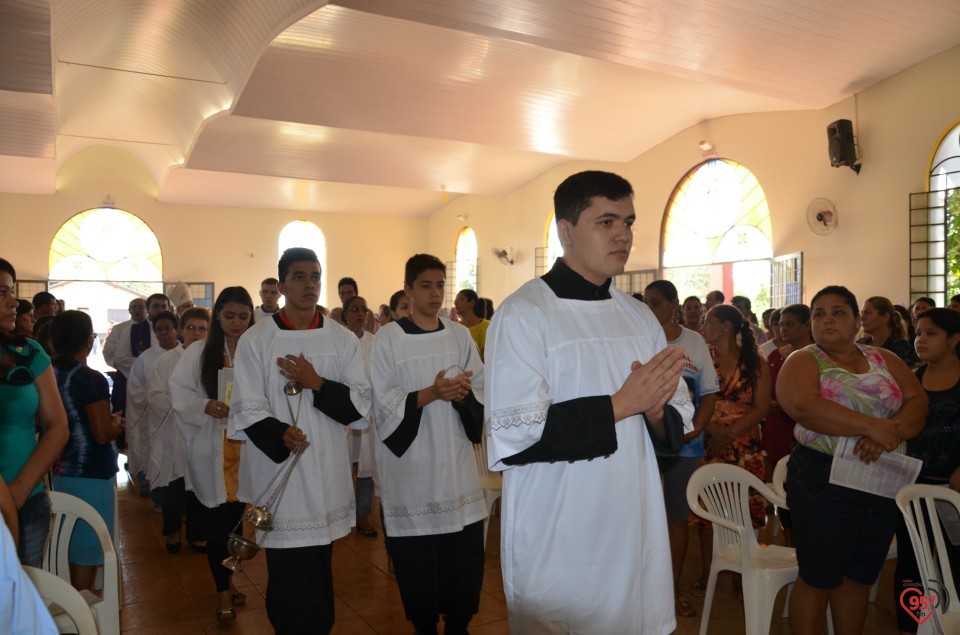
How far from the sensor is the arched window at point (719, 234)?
1060cm

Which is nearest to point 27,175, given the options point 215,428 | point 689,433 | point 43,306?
point 43,306

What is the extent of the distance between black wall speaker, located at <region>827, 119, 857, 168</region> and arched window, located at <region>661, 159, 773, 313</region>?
64.4 inches

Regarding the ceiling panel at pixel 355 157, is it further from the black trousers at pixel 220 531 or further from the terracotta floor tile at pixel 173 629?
the terracotta floor tile at pixel 173 629

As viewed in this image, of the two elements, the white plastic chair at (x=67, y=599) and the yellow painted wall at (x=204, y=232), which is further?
the yellow painted wall at (x=204, y=232)

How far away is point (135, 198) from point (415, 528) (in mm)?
16156

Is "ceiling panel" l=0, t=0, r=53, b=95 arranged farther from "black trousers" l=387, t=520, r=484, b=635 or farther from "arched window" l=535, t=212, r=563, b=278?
"arched window" l=535, t=212, r=563, b=278

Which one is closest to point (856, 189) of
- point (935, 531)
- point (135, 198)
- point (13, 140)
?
point (935, 531)

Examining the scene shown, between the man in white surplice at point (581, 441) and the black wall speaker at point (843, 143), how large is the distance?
762 cm

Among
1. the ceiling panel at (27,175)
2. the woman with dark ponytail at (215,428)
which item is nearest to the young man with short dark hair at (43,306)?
the woman with dark ponytail at (215,428)

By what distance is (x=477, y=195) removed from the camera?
1766 centimetres

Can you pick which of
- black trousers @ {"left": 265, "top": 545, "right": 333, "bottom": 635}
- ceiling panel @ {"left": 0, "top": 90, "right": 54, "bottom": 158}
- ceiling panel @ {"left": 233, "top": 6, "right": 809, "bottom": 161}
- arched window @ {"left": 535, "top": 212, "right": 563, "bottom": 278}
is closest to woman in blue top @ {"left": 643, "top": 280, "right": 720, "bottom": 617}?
black trousers @ {"left": 265, "top": 545, "right": 333, "bottom": 635}

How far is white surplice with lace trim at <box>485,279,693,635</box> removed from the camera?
204 centimetres

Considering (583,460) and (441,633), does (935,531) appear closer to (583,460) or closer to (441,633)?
(583,460)

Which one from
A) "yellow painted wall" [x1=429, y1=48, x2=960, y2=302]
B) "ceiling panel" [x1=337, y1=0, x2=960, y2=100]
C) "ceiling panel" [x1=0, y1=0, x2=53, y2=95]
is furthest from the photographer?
"yellow painted wall" [x1=429, y1=48, x2=960, y2=302]
